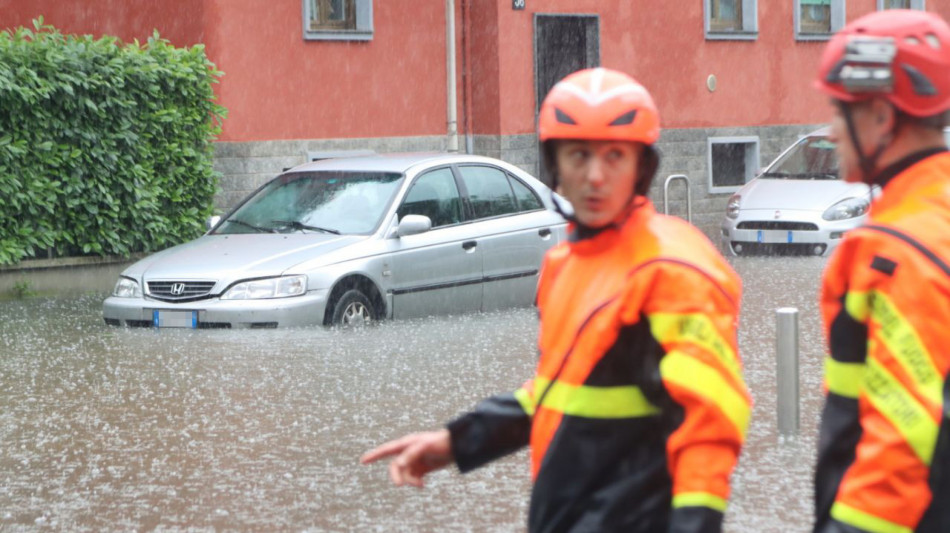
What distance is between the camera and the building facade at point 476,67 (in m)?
20.8

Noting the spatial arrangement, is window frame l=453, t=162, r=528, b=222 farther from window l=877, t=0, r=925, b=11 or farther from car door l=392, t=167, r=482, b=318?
window l=877, t=0, r=925, b=11

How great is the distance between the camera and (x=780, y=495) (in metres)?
7.16

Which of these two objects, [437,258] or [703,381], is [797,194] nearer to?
[437,258]

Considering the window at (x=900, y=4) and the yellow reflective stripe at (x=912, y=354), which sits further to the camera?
the window at (x=900, y=4)

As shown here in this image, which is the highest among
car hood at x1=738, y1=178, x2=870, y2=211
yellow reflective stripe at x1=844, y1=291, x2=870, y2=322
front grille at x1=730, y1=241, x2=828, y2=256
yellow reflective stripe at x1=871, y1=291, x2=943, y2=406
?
yellow reflective stripe at x1=844, y1=291, x2=870, y2=322

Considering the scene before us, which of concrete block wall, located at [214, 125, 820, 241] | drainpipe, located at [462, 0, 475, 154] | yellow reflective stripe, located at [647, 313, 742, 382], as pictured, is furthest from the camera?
drainpipe, located at [462, 0, 475, 154]

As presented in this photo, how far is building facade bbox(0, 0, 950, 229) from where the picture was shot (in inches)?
818

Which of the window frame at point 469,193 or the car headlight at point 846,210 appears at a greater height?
the window frame at point 469,193

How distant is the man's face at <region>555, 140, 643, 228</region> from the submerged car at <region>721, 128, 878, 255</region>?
16320 millimetres

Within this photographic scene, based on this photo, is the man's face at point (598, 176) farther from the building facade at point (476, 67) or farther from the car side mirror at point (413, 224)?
the building facade at point (476, 67)

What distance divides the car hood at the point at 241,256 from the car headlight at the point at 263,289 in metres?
0.06

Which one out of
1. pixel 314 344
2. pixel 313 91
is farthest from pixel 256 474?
pixel 313 91

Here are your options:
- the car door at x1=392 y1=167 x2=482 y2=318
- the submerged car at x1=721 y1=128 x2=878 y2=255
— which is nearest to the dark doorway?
the submerged car at x1=721 y1=128 x2=878 y2=255

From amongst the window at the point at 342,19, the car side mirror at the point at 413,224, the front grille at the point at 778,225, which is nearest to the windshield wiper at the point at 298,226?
the car side mirror at the point at 413,224
